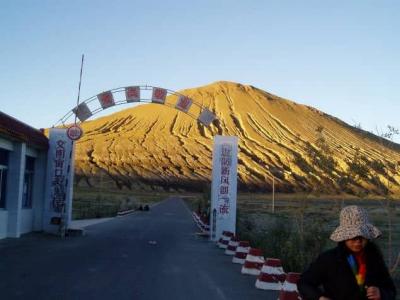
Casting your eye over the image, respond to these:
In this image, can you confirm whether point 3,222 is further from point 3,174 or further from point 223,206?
point 223,206

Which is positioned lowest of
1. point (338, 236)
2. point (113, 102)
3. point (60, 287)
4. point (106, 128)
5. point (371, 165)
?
point (60, 287)

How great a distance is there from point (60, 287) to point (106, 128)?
576 feet

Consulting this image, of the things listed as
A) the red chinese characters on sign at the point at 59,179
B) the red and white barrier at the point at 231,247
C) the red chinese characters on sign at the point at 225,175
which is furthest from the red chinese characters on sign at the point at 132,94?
the red and white barrier at the point at 231,247

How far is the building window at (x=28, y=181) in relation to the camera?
24.2 metres

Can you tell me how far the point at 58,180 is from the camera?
24250mm

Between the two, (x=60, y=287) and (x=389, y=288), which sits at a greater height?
(x=389, y=288)

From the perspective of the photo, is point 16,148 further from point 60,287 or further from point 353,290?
point 353,290

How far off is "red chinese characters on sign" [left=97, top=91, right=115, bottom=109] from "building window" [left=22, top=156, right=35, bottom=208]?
3.85 m

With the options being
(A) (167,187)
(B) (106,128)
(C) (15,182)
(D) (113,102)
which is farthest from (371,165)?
(B) (106,128)

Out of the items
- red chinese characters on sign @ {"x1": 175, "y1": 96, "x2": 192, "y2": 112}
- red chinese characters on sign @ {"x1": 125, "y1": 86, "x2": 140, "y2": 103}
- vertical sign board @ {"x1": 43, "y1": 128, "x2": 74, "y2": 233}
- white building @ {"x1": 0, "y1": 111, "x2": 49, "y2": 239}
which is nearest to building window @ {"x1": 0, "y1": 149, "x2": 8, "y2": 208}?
white building @ {"x1": 0, "y1": 111, "x2": 49, "y2": 239}

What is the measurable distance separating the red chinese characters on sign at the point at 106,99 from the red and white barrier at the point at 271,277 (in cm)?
1636

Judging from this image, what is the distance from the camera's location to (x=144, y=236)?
25.1 metres

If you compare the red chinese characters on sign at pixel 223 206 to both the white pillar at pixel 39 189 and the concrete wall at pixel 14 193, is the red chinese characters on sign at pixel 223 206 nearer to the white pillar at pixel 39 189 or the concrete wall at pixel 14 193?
the white pillar at pixel 39 189

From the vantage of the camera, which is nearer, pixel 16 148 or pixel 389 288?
pixel 389 288
